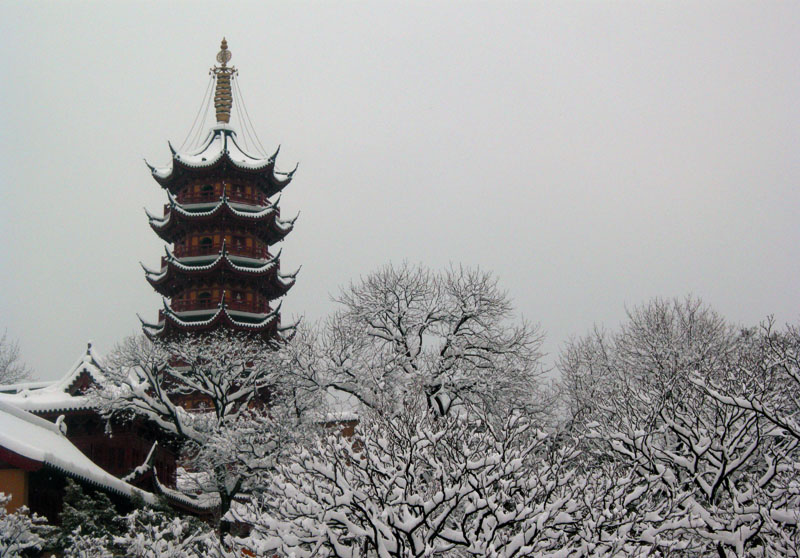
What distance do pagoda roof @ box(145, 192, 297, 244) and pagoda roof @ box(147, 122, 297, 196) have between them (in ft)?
5.32

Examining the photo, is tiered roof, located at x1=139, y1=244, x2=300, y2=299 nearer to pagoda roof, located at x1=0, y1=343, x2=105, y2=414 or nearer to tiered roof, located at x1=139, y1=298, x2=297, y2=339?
tiered roof, located at x1=139, y1=298, x2=297, y2=339

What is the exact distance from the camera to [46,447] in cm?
2155

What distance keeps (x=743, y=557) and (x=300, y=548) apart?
642cm

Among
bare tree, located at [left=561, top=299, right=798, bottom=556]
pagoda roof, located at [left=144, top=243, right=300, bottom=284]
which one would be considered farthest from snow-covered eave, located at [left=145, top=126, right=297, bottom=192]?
bare tree, located at [left=561, top=299, right=798, bottom=556]

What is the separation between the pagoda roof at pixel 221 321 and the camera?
38594 millimetres

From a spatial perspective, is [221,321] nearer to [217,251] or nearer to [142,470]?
[217,251]

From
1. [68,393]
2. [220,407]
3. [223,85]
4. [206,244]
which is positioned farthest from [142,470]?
[223,85]

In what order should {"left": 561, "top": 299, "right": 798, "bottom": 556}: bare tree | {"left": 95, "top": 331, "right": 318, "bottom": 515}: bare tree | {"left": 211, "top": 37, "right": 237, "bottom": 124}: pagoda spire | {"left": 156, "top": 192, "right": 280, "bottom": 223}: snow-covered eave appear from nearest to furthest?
{"left": 561, "top": 299, "right": 798, "bottom": 556}: bare tree
{"left": 95, "top": 331, "right": 318, "bottom": 515}: bare tree
{"left": 156, "top": 192, "right": 280, "bottom": 223}: snow-covered eave
{"left": 211, "top": 37, "right": 237, "bottom": 124}: pagoda spire

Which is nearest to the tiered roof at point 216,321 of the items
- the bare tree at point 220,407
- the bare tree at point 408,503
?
the bare tree at point 220,407

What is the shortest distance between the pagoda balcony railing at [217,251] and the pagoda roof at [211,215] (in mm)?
1375

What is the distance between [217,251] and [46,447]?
838 inches

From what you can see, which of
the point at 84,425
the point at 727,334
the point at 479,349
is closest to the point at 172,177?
the point at 84,425

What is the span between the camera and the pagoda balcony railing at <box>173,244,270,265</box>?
42000 millimetres

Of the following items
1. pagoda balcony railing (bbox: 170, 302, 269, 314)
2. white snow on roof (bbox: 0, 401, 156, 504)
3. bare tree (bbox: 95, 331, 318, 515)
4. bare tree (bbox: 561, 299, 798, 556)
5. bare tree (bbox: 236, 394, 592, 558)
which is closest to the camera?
bare tree (bbox: 236, 394, 592, 558)
